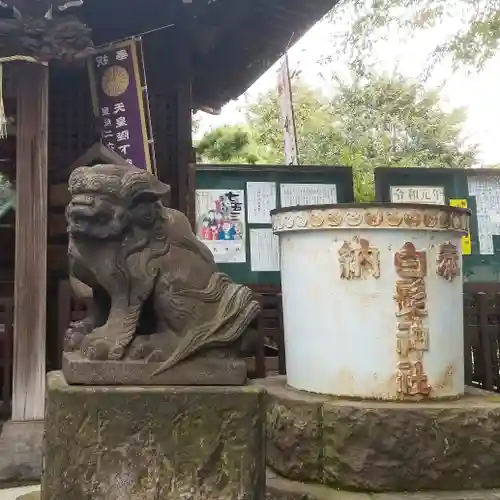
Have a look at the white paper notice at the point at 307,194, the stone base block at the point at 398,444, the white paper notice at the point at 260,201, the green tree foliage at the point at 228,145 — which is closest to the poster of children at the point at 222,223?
the white paper notice at the point at 260,201

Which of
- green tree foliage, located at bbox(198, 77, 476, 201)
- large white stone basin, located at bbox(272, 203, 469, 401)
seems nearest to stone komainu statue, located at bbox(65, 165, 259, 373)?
large white stone basin, located at bbox(272, 203, 469, 401)

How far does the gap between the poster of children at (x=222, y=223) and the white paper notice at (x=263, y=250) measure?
10cm

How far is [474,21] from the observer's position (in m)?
10.0

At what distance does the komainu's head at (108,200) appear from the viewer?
2887 mm

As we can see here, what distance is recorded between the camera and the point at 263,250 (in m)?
6.16

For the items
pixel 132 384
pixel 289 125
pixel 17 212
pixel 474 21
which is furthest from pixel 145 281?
pixel 289 125

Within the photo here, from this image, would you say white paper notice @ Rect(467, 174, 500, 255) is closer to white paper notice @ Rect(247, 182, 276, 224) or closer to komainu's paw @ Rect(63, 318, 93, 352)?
white paper notice @ Rect(247, 182, 276, 224)

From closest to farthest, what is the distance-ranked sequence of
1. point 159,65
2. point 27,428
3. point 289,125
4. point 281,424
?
1. point 281,424
2. point 27,428
3. point 159,65
4. point 289,125

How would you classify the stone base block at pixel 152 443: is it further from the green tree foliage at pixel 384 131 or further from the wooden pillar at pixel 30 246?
the green tree foliage at pixel 384 131

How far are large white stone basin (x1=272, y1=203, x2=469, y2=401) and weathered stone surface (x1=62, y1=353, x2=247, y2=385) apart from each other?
1247 millimetres

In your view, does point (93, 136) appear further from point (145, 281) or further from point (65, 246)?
point (145, 281)

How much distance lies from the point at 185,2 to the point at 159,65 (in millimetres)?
1152

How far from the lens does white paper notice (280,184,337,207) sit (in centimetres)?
634

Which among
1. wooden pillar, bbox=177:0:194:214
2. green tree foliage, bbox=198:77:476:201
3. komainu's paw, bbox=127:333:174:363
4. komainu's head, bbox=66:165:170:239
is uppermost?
green tree foliage, bbox=198:77:476:201
